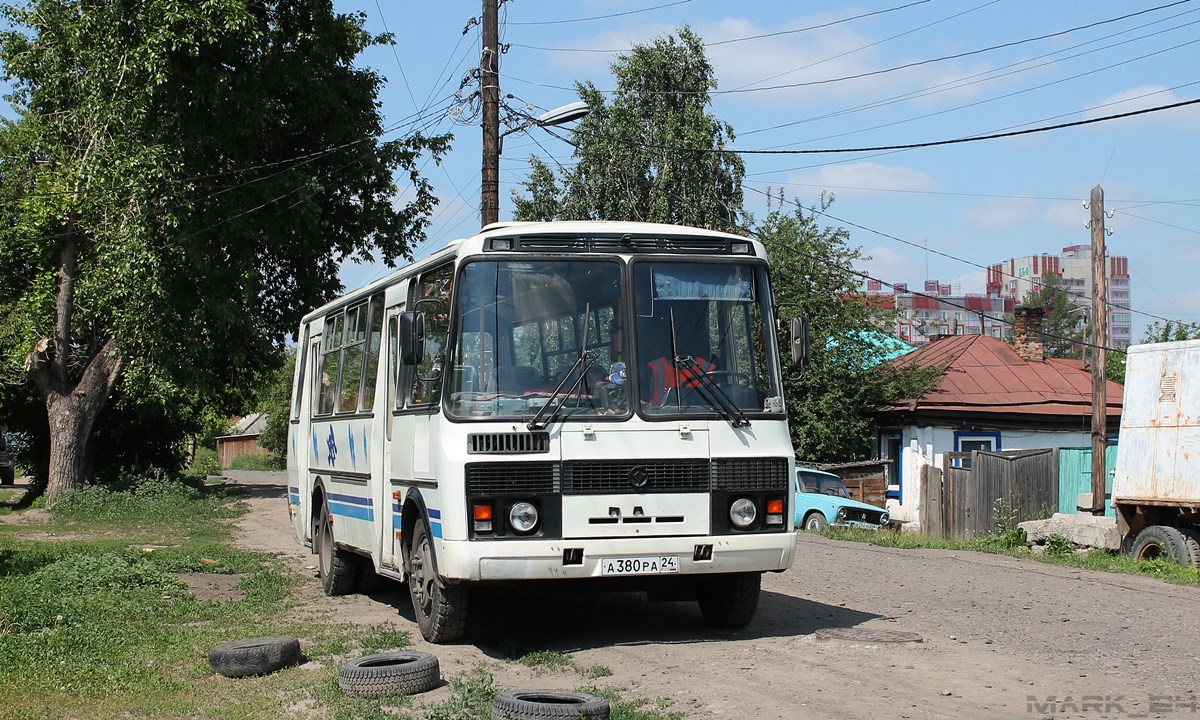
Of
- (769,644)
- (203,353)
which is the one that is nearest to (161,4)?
(203,353)

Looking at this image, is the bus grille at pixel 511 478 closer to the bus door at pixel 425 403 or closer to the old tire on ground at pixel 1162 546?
the bus door at pixel 425 403

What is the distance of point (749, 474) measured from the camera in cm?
911

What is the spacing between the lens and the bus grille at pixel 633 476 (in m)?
8.78

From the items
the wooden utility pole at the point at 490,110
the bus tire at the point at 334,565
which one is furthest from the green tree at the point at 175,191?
the bus tire at the point at 334,565

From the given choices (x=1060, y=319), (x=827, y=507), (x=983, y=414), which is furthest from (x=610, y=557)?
(x=1060, y=319)

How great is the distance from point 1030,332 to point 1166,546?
817 inches

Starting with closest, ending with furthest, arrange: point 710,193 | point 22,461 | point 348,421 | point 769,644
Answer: point 769,644 → point 348,421 → point 22,461 → point 710,193

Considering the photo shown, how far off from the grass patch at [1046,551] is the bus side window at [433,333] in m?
10.2

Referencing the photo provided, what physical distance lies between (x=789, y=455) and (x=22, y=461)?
34.5 metres

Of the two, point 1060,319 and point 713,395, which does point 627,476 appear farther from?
point 1060,319

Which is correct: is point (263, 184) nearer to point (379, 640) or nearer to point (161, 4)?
point (161, 4)

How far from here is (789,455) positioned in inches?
365

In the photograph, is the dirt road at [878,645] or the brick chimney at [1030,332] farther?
the brick chimney at [1030,332]

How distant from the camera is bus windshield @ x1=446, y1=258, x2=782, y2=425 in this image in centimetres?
891
